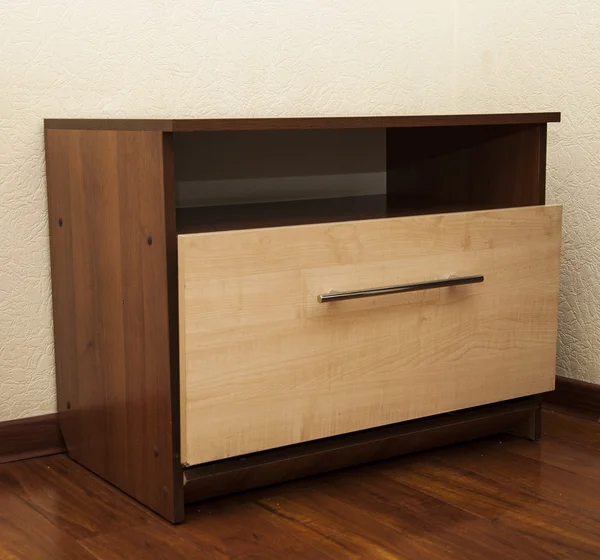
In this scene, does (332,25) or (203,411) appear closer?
(203,411)

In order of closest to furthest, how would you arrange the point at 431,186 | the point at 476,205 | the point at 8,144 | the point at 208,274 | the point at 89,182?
the point at 208,274 < the point at 89,182 < the point at 8,144 < the point at 476,205 < the point at 431,186

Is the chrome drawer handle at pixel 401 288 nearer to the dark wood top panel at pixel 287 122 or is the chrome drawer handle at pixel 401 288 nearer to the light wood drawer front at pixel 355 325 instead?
the light wood drawer front at pixel 355 325

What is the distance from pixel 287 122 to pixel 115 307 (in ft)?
1.15

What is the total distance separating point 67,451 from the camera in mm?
1516

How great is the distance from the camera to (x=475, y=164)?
1603 millimetres

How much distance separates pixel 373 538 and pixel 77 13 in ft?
3.04

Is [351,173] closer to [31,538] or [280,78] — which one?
[280,78]

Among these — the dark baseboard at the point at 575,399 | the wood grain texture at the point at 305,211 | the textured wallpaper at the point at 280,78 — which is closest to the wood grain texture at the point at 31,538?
the textured wallpaper at the point at 280,78

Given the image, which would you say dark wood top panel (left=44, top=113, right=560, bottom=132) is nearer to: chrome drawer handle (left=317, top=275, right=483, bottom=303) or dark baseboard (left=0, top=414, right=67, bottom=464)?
chrome drawer handle (left=317, top=275, right=483, bottom=303)

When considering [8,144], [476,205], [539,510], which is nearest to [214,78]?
[8,144]

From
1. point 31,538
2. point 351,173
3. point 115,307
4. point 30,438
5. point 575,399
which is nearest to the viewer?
point 31,538

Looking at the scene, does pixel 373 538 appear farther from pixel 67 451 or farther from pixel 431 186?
pixel 431 186

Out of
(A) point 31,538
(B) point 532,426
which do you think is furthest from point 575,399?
(A) point 31,538

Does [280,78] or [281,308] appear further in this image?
[280,78]
